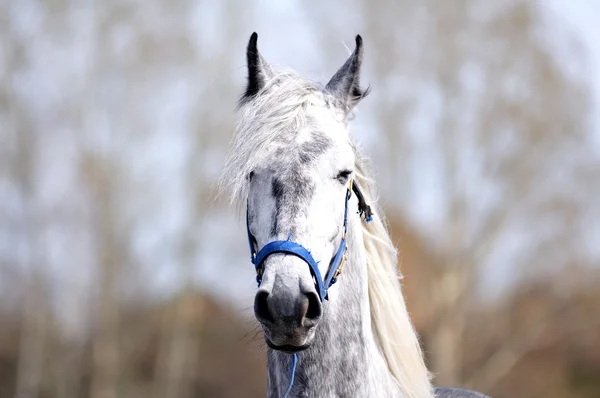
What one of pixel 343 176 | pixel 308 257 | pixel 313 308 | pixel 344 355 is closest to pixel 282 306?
pixel 313 308

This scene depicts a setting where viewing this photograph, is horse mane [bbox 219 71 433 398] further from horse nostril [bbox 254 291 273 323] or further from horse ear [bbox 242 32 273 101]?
horse nostril [bbox 254 291 273 323]

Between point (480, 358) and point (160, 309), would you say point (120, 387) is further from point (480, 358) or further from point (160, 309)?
point (480, 358)

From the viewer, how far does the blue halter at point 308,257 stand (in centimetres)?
334

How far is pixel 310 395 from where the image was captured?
3547 mm

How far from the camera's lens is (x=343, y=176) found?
372cm

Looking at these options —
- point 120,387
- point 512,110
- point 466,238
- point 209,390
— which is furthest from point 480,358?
point 120,387

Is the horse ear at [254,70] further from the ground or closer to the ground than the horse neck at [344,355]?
further from the ground

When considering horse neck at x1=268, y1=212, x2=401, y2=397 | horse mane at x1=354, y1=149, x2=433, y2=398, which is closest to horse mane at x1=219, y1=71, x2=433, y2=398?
horse mane at x1=354, y1=149, x2=433, y2=398

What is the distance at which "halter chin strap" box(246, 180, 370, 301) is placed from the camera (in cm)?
334

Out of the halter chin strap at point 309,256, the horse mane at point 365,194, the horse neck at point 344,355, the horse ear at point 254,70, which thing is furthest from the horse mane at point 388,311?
the horse ear at point 254,70

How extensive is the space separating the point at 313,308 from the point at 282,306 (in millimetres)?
160

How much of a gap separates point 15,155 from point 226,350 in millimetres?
8830

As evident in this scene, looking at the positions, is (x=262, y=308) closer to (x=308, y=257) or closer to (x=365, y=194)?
(x=308, y=257)

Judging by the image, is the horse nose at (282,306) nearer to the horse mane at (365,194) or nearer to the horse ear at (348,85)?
the horse mane at (365,194)
